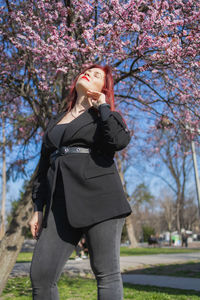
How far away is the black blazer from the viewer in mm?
1741

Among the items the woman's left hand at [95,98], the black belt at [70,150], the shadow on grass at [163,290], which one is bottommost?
the shadow on grass at [163,290]

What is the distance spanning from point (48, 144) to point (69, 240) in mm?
669

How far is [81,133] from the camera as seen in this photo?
75.7 inches

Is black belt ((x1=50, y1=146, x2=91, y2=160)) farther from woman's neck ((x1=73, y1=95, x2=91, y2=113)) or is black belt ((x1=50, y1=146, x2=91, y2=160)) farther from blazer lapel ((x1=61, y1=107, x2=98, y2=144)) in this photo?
woman's neck ((x1=73, y1=95, x2=91, y2=113))

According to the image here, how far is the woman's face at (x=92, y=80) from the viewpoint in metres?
2.13

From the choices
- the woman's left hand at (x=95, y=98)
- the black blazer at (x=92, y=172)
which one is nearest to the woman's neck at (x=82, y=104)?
the woman's left hand at (x=95, y=98)

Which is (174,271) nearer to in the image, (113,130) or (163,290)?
(163,290)

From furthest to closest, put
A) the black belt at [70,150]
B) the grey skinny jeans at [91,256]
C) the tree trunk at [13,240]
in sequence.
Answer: the tree trunk at [13,240] → the black belt at [70,150] → the grey skinny jeans at [91,256]

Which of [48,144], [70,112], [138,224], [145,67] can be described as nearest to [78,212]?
[48,144]

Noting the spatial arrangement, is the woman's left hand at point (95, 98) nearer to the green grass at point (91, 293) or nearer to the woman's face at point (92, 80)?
the woman's face at point (92, 80)

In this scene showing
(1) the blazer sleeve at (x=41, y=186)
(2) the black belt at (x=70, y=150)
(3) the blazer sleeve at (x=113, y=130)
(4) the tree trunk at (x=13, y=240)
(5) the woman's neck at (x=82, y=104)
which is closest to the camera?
(3) the blazer sleeve at (x=113, y=130)

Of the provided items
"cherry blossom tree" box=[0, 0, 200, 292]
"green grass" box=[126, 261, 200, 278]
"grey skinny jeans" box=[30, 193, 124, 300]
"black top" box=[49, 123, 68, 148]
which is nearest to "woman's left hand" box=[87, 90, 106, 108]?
A: "black top" box=[49, 123, 68, 148]

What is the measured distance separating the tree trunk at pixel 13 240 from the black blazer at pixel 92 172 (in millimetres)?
2924

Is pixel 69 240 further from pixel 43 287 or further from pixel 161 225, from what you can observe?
pixel 161 225
